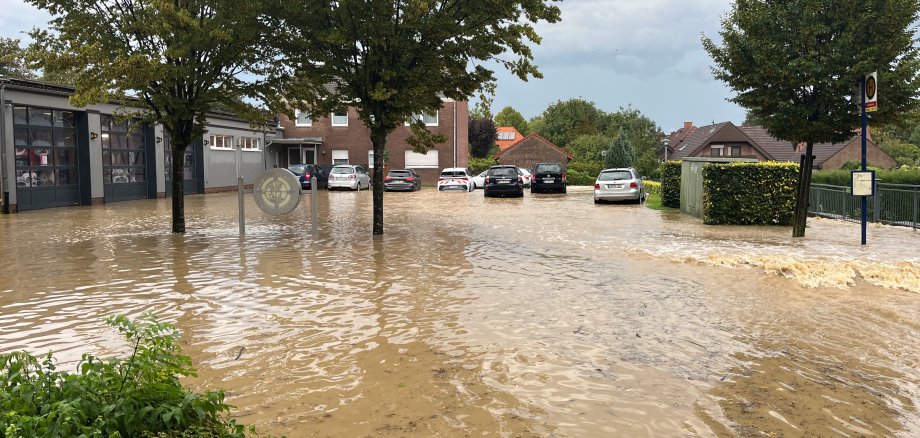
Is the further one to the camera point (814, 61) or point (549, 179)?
point (549, 179)

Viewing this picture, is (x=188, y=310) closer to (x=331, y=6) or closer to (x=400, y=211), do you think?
(x=331, y=6)

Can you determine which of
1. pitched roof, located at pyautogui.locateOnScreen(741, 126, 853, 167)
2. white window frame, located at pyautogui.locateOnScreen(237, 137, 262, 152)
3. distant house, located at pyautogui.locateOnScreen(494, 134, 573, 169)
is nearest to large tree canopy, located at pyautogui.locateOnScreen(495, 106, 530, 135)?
distant house, located at pyautogui.locateOnScreen(494, 134, 573, 169)

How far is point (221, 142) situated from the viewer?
35.1m

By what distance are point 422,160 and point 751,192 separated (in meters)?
34.0

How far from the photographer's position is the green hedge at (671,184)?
2373 cm

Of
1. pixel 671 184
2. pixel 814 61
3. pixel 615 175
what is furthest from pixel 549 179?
pixel 814 61

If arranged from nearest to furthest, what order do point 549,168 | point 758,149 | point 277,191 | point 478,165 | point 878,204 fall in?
point 277,191 → point 878,204 → point 549,168 → point 478,165 → point 758,149

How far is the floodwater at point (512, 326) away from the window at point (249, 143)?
23.5 meters

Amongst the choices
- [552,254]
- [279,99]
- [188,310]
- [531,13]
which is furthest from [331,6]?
[188,310]

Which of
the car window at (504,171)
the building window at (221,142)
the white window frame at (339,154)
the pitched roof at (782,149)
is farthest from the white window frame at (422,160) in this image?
the pitched roof at (782,149)

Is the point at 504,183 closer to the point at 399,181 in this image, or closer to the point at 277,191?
the point at 399,181

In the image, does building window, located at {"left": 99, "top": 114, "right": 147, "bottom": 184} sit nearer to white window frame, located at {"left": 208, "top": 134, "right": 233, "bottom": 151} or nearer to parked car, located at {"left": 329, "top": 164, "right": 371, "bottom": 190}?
white window frame, located at {"left": 208, "top": 134, "right": 233, "bottom": 151}

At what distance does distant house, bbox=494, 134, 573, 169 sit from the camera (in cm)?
6625

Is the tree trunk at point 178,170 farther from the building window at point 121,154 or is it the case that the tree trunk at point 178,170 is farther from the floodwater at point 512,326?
the building window at point 121,154
